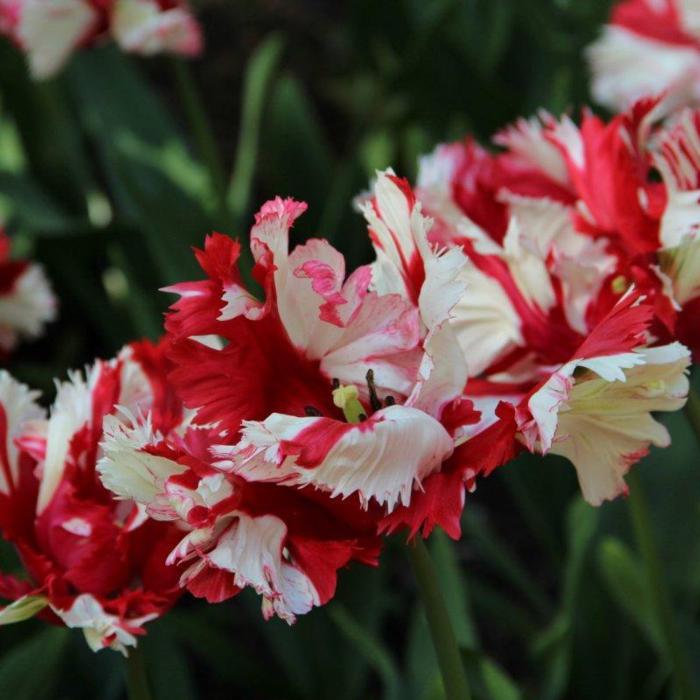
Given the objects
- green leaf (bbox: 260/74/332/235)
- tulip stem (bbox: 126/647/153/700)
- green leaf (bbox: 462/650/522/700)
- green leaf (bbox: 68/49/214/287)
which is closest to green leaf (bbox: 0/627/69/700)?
tulip stem (bbox: 126/647/153/700)

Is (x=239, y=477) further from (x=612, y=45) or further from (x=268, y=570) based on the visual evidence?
(x=612, y=45)

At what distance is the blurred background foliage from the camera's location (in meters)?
1.02

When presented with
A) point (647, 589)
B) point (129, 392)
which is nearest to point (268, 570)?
point (129, 392)

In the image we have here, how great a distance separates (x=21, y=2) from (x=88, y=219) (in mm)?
486

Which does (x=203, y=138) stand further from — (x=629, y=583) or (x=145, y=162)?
(x=629, y=583)

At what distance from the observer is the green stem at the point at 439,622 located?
562 millimetres

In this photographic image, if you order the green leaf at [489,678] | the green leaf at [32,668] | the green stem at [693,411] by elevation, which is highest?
the green stem at [693,411]

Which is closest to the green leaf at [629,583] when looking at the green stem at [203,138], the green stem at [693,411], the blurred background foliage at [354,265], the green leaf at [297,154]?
the blurred background foliage at [354,265]

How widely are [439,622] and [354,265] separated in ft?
3.28

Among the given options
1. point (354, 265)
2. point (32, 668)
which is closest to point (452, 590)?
point (32, 668)

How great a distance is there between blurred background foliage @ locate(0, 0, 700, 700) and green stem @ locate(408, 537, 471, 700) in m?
0.26

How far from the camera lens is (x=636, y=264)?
0.64 meters

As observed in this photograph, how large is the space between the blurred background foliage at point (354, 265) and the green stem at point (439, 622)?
260 millimetres

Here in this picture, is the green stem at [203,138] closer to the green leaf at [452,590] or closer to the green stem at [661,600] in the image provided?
the green leaf at [452,590]
